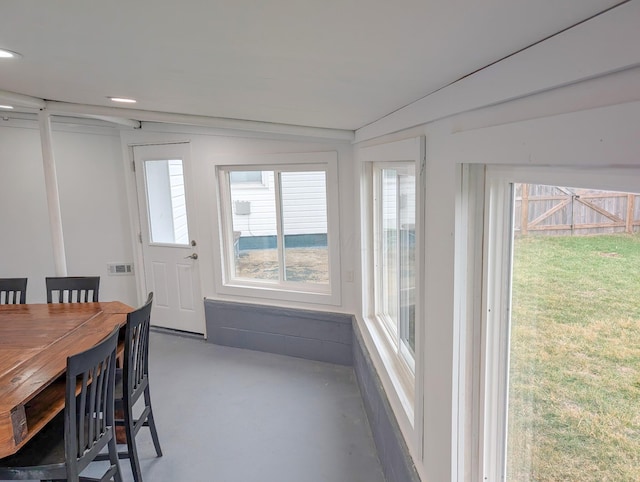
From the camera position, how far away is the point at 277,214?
12.8ft

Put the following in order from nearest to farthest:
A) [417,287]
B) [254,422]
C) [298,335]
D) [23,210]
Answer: [417,287], [254,422], [298,335], [23,210]

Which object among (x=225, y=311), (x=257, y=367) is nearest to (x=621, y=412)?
(x=257, y=367)

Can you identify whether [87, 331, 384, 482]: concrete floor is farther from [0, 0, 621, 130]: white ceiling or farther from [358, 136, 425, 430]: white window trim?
[0, 0, 621, 130]: white ceiling

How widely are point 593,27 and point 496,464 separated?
3.89ft

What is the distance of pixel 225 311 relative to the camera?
4164 millimetres

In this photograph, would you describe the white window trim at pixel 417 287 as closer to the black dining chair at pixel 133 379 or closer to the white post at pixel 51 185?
the black dining chair at pixel 133 379

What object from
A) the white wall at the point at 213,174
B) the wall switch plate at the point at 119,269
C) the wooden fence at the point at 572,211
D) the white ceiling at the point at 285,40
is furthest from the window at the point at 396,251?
the wall switch plate at the point at 119,269

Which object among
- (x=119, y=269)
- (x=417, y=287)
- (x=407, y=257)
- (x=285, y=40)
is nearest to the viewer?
(x=285, y=40)

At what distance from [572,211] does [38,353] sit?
2326 mm

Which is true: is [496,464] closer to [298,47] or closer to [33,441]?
[298,47]

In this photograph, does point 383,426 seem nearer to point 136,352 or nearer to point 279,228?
point 136,352

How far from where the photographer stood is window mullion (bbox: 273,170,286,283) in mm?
3865

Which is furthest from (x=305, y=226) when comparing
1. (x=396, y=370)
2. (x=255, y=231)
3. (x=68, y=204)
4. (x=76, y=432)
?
(x=68, y=204)

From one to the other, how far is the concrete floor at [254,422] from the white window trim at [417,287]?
619mm
